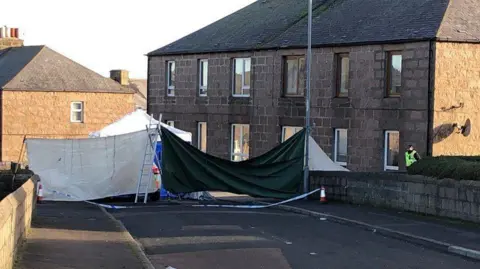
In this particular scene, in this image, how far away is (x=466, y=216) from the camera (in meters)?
16.6

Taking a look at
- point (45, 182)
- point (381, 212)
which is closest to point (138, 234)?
point (381, 212)

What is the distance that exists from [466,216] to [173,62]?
21.8 meters

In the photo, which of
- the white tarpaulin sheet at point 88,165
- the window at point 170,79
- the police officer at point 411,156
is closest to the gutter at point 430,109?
the police officer at point 411,156

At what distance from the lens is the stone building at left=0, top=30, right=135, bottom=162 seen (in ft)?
158

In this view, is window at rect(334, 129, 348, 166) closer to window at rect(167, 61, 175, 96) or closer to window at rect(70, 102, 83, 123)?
window at rect(167, 61, 175, 96)

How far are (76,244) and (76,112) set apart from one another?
38333 millimetres

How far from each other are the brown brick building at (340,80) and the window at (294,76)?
0.04 m

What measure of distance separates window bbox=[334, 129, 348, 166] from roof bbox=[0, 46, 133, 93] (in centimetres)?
2603

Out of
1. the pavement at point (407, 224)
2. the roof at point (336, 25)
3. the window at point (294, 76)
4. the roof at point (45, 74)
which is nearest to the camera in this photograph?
the pavement at point (407, 224)

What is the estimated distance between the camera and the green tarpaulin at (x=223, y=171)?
2355cm

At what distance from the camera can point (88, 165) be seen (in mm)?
23688

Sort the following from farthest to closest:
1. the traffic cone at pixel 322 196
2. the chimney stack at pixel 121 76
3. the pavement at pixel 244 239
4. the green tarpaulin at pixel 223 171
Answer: the chimney stack at pixel 121 76
the green tarpaulin at pixel 223 171
the traffic cone at pixel 322 196
the pavement at pixel 244 239

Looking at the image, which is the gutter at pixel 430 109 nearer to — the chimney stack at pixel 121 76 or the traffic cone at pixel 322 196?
the traffic cone at pixel 322 196

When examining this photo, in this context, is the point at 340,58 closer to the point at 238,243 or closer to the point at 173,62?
the point at 173,62
